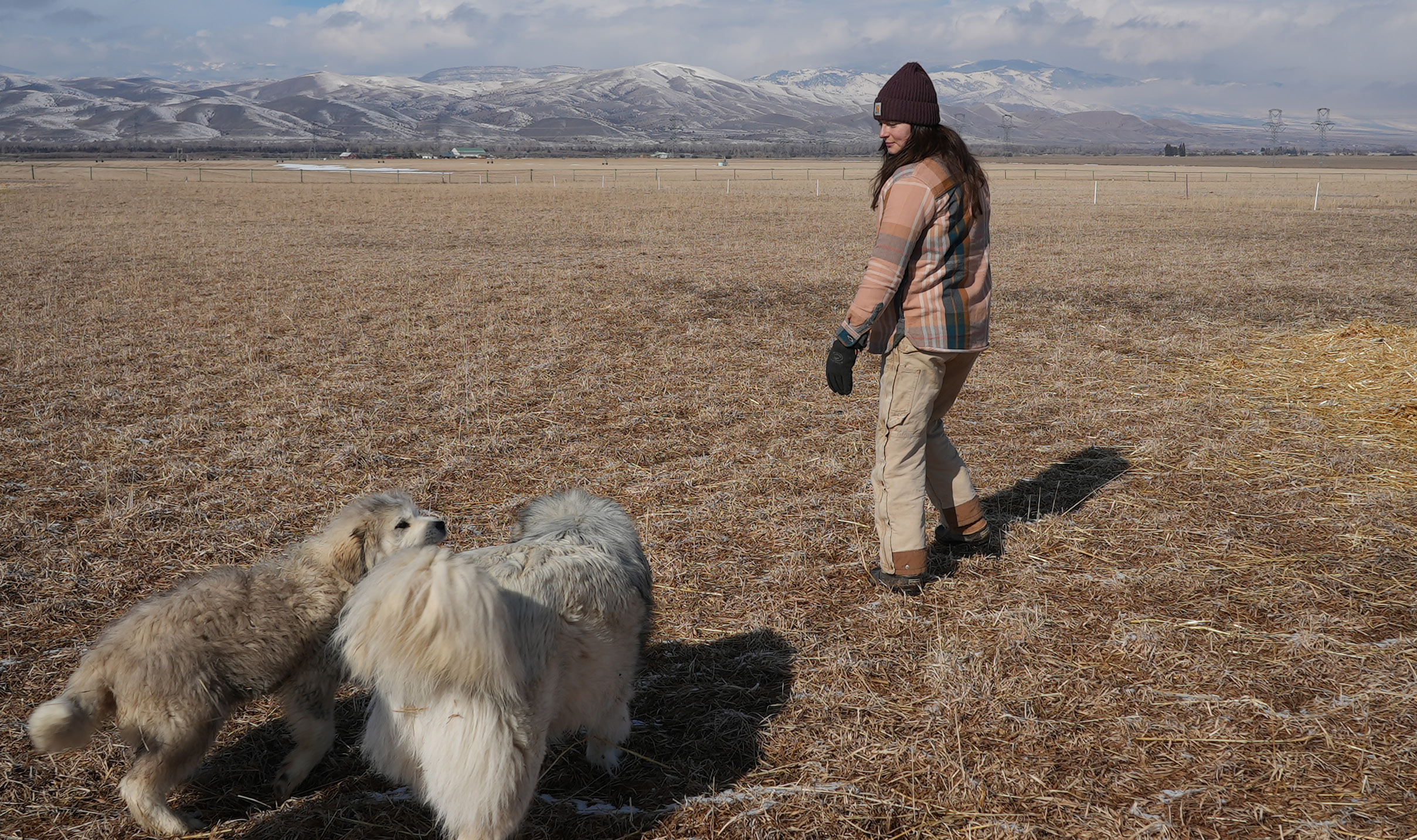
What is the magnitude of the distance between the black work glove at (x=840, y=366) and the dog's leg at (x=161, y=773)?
3200 millimetres

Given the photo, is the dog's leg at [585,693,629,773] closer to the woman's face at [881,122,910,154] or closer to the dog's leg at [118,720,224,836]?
the dog's leg at [118,720,224,836]

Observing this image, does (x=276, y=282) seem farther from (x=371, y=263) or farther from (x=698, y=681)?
(x=698, y=681)

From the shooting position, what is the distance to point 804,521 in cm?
587

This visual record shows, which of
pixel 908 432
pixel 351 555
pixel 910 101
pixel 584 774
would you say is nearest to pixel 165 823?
pixel 351 555

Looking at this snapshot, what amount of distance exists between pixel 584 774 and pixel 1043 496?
404cm

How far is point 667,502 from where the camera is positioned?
6195 mm

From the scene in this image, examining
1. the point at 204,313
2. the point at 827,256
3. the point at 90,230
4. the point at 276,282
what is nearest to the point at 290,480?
the point at 204,313

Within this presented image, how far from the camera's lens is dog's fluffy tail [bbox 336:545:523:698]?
2584 mm

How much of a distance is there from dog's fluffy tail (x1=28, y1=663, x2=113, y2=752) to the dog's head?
941 millimetres

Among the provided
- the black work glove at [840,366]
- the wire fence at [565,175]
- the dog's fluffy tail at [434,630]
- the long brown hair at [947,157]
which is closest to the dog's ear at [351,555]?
the dog's fluffy tail at [434,630]

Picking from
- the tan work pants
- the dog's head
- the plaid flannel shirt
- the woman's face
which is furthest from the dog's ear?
the woman's face

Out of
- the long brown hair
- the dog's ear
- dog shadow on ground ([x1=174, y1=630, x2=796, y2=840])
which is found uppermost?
the long brown hair

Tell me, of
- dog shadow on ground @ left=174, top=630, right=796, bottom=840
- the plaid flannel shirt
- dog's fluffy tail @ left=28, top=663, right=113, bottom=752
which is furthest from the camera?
the plaid flannel shirt

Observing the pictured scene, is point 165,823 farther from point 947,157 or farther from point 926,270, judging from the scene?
point 947,157
